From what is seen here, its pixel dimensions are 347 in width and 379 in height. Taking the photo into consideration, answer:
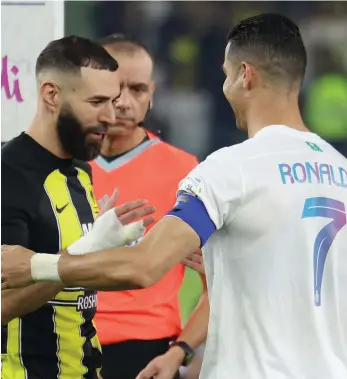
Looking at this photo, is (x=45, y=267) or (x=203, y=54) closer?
(x=45, y=267)

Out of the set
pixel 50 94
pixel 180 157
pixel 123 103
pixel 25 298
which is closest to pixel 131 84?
pixel 123 103

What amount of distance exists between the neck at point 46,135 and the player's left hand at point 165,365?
887 mm

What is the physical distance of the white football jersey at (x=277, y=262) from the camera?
2500 millimetres

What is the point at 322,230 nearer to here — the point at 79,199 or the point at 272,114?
the point at 272,114

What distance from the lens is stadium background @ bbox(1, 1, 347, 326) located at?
9.46 metres

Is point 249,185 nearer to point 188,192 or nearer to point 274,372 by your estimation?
point 188,192

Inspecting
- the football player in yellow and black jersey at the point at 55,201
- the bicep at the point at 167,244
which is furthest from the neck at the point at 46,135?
the bicep at the point at 167,244

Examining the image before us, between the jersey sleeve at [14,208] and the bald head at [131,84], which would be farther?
the bald head at [131,84]

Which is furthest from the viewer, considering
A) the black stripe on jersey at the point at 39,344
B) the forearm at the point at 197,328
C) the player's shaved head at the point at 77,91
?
the forearm at the point at 197,328

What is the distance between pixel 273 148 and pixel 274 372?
567mm

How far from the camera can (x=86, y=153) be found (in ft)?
11.6

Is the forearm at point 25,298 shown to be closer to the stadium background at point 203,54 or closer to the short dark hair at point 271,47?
the short dark hair at point 271,47

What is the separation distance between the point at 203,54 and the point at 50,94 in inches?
263

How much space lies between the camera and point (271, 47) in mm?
2785
